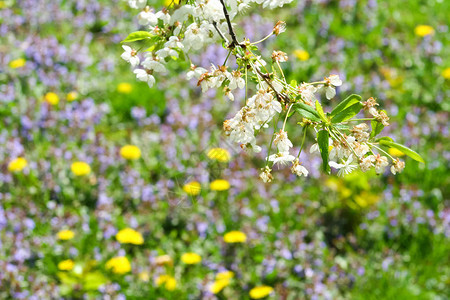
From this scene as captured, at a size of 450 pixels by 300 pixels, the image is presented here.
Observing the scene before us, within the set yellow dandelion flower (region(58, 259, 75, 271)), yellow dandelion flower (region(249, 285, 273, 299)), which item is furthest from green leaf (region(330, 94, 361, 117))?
yellow dandelion flower (region(58, 259, 75, 271))

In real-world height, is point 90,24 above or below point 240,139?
below

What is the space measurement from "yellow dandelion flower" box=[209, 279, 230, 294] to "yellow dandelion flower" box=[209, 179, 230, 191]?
72 centimetres

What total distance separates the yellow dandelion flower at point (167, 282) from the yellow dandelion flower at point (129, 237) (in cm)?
27

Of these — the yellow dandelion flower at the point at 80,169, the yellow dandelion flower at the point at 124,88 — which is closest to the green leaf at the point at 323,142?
the yellow dandelion flower at the point at 80,169

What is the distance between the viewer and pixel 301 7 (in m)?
5.34

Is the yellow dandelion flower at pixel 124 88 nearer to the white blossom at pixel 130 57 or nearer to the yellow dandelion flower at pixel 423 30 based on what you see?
the yellow dandelion flower at pixel 423 30

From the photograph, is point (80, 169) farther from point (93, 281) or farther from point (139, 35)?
point (139, 35)

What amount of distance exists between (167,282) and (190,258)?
0.69 feet

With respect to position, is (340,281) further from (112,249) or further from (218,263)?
(112,249)

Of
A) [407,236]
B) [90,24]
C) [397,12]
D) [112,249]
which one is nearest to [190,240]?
[112,249]

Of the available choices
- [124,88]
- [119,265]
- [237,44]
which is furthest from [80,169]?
[237,44]

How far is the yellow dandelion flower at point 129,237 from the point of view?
9.86 ft

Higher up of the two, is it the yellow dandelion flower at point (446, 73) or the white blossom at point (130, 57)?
the white blossom at point (130, 57)

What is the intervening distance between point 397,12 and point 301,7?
104cm
